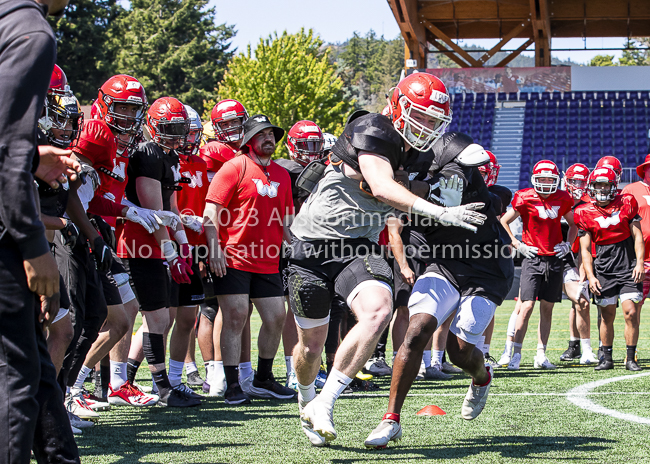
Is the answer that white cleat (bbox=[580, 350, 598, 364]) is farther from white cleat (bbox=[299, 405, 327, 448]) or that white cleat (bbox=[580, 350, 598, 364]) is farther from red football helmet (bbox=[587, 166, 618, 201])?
white cleat (bbox=[299, 405, 327, 448])

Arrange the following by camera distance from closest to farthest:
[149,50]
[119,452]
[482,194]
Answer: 1. [119,452]
2. [482,194]
3. [149,50]

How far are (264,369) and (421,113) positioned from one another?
271cm

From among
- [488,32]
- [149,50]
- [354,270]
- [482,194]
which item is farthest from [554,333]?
[149,50]

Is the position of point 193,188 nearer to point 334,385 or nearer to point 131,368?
point 131,368

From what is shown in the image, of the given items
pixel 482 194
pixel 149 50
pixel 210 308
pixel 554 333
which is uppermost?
pixel 149 50

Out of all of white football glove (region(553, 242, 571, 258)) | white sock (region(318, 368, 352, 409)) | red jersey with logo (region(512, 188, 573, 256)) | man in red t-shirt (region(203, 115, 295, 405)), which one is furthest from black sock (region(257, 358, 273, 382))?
white football glove (region(553, 242, 571, 258))

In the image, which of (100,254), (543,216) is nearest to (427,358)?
(543,216)

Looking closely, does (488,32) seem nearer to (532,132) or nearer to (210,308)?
(532,132)

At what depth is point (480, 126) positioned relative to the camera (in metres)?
24.4

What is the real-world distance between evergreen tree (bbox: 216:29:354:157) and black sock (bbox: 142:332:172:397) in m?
30.8

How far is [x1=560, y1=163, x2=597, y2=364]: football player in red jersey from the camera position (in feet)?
25.6

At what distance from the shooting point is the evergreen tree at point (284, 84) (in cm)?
3612

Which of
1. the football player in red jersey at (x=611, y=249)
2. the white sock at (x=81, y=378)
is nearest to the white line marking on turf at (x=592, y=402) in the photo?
the football player in red jersey at (x=611, y=249)

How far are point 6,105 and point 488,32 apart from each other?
25.2m
